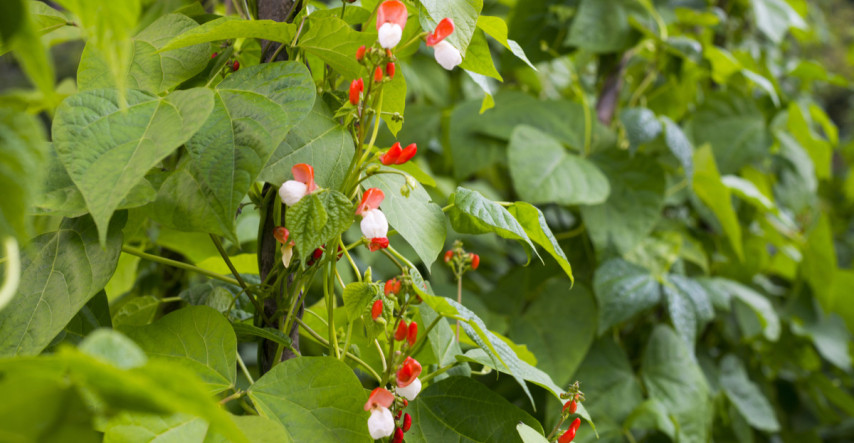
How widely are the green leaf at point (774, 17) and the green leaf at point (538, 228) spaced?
101 cm

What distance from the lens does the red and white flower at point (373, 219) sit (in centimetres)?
41

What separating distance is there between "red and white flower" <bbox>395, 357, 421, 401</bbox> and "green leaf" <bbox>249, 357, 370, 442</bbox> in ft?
0.09

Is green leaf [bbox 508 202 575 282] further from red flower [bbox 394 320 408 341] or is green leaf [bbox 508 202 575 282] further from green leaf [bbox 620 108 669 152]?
green leaf [bbox 620 108 669 152]

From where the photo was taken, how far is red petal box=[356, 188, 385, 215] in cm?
41

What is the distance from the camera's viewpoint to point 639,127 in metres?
0.95

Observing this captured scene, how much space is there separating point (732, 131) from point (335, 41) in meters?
1.00

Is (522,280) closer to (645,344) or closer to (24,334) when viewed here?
(645,344)

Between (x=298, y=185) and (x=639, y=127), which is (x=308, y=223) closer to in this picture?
(x=298, y=185)

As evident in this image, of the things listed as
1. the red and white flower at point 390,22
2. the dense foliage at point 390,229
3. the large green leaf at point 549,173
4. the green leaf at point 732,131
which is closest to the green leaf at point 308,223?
the dense foliage at point 390,229

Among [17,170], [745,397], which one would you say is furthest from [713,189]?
[17,170]

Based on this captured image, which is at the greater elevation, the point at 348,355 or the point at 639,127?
the point at 348,355

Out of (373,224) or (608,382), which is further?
(608,382)

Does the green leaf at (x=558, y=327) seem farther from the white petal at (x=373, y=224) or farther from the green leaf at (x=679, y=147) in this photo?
the white petal at (x=373, y=224)

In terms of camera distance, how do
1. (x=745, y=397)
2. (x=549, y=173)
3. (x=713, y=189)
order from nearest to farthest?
1. (x=549, y=173)
2. (x=713, y=189)
3. (x=745, y=397)
